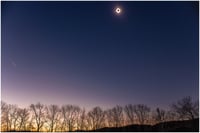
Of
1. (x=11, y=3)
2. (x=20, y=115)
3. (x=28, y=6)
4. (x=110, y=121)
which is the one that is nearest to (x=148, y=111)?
(x=110, y=121)

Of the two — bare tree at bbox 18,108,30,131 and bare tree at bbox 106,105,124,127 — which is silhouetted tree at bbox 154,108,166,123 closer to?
bare tree at bbox 106,105,124,127

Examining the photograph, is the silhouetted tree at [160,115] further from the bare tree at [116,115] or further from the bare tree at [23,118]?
the bare tree at [23,118]

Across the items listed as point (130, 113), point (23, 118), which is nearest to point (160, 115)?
point (130, 113)

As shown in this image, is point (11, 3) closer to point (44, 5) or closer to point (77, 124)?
point (44, 5)

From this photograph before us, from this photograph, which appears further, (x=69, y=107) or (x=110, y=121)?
(x=110, y=121)

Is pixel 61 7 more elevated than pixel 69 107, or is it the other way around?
pixel 61 7

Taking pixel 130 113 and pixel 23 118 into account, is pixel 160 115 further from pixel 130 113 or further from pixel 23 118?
pixel 23 118

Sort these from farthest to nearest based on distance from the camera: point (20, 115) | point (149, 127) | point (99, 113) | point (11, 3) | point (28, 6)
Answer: point (149, 127)
point (99, 113)
point (20, 115)
point (28, 6)
point (11, 3)

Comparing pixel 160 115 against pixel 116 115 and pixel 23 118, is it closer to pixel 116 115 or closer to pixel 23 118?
pixel 116 115
